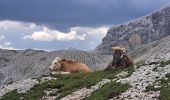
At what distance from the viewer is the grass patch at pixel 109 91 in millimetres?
36062

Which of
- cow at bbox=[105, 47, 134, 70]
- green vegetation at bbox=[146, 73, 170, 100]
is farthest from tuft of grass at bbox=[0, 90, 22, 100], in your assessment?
green vegetation at bbox=[146, 73, 170, 100]

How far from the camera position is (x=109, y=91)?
121 feet

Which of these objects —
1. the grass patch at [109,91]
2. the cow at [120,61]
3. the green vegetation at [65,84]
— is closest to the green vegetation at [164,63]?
the green vegetation at [65,84]

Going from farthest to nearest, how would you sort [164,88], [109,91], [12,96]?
[12,96], [109,91], [164,88]

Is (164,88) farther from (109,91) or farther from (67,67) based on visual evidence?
(67,67)

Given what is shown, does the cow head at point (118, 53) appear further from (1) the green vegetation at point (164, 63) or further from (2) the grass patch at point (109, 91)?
(2) the grass patch at point (109, 91)

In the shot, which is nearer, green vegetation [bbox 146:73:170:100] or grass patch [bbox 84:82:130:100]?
green vegetation [bbox 146:73:170:100]

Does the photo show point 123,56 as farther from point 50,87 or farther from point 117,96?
point 117,96

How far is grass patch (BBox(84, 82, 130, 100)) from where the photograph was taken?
36.1 metres

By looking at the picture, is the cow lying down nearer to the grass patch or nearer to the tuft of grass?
the tuft of grass

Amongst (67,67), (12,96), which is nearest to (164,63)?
(12,96)

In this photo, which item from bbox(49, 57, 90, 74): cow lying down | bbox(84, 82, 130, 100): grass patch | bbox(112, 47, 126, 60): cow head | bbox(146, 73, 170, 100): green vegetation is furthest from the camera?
bbox(49, 57, 90, 74): cow lying down

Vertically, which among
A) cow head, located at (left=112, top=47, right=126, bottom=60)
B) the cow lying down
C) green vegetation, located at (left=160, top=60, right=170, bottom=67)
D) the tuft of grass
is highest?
cow head, located at (left=112, top=47, right=126, bottom=60)

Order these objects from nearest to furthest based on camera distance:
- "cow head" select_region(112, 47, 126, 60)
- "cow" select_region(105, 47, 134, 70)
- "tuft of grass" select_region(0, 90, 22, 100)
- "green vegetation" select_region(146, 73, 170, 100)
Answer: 1. "green vegetation" select_region(146, 73, 170, 100)
2. "tuft of grass" select_region(0, 90, 22, 100)
3. "cow" select_region(105, 47, 134, 70)
4. "cow head" select_region(112, 47, 126, 60)
